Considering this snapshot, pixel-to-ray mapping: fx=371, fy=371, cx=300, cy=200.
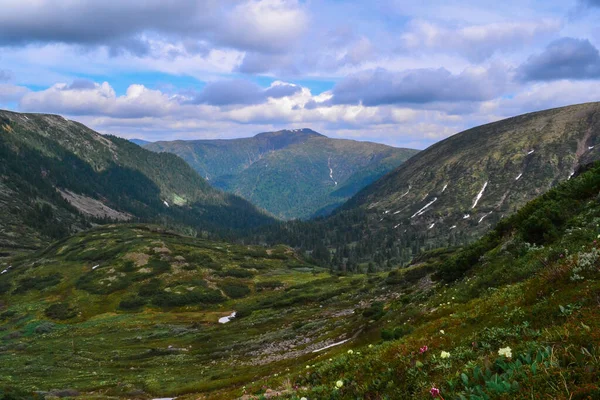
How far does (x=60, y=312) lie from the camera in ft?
419

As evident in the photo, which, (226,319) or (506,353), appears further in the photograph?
(226,319)

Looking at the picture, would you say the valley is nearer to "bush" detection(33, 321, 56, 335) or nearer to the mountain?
the mountain

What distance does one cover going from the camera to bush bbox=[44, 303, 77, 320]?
125250 mm

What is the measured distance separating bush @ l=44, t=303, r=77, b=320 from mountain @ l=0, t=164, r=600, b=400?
756 millimetres

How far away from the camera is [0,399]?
116 ft

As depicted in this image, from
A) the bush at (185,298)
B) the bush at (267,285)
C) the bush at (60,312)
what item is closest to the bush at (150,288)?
the bush at (185,298)

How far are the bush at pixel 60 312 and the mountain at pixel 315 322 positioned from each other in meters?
0.76

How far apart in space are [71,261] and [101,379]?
141 meters

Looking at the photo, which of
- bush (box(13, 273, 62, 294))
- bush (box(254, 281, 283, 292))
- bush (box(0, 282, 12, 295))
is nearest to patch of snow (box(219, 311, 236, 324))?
bush (box(254, 281, 283, 292))

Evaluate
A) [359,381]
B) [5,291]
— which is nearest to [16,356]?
[5,291]

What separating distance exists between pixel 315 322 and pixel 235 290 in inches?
3367

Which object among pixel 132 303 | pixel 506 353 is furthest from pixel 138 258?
pixel 506 353

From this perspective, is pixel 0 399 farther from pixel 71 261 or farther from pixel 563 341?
pixel 71 261

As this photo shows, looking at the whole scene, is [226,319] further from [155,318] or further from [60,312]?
[60,312]
